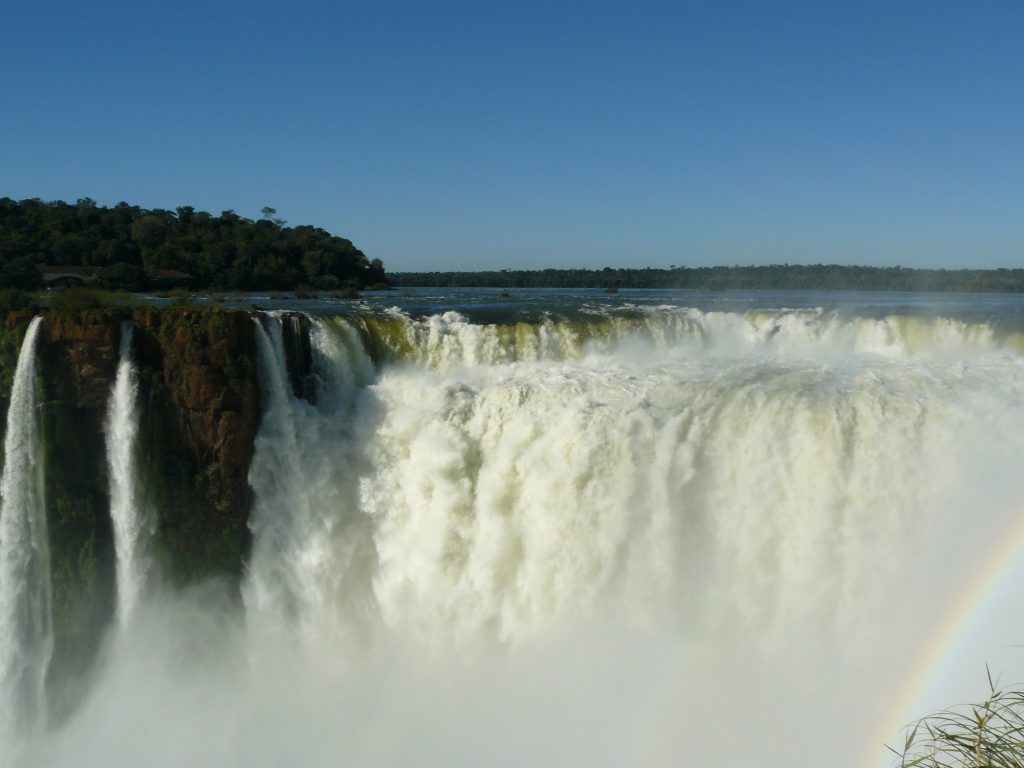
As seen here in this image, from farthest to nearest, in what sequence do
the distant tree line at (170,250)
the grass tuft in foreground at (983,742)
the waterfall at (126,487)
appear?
the distant tree line at (170,250) < the waterfall at (126,487) < the grass tuft in foreground at (983,742)

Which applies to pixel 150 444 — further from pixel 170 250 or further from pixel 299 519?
pixel 170 250

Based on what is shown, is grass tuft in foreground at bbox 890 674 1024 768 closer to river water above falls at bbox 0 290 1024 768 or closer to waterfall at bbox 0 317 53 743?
river water above falls at bbox 0 290 1024 768

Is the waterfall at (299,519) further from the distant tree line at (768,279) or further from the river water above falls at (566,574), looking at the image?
the distant tree line at (768,279)

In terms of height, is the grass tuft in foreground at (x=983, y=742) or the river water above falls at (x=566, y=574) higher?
the grass tuft in foreground at (x=983, y=742)

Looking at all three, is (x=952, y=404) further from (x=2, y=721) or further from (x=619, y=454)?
(x=2, y=721)

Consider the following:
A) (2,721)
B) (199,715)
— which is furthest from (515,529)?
(2,721)

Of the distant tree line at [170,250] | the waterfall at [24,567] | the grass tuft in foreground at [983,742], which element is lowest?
the waterfall at [24,567]

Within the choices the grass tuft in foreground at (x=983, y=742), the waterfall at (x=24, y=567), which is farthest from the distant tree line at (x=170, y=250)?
the grass tuft in foreground at (x=983, y=742)
